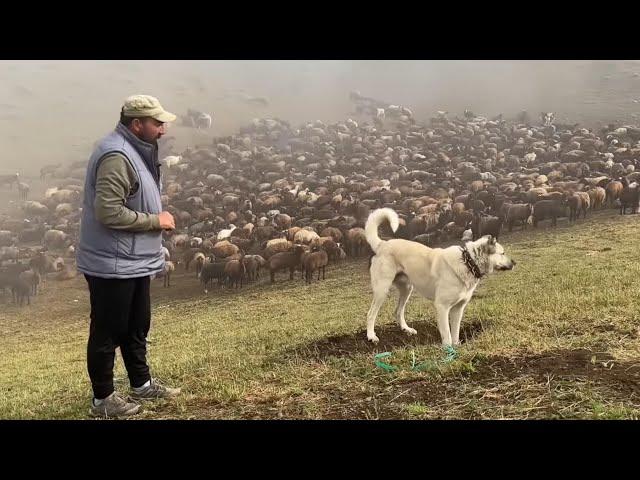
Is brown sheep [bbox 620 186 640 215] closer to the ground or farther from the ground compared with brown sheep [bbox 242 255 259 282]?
farther from the ground

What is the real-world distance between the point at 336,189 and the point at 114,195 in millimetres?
5025

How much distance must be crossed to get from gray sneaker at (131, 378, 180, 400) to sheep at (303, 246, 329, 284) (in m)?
3.54

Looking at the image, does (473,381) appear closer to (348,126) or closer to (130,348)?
(130,348)

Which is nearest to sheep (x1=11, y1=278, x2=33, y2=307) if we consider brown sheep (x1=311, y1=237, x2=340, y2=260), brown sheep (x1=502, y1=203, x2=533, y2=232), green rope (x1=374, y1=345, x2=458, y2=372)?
brown sheep (x1=311, y1=237, x2=340, y2=260)

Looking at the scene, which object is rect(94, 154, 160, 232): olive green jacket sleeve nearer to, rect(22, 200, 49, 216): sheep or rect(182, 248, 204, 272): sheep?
rect(182, 248, 204, 272): sheep

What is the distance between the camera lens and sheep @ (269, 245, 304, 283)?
8023 mm

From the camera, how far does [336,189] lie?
8531 millimetres

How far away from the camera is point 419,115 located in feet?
28.5

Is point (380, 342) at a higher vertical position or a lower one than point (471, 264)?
lower

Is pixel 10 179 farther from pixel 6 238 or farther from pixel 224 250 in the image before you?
pixel 224 250

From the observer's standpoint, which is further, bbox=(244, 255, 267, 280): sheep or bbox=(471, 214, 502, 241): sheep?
bbox=(244, 255, 267, 280): sheep

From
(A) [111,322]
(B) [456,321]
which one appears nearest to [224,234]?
(B) [456,321]

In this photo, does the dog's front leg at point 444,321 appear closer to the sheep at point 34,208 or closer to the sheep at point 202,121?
the sheep at point 202,121

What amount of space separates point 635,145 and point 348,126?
13.0ft
